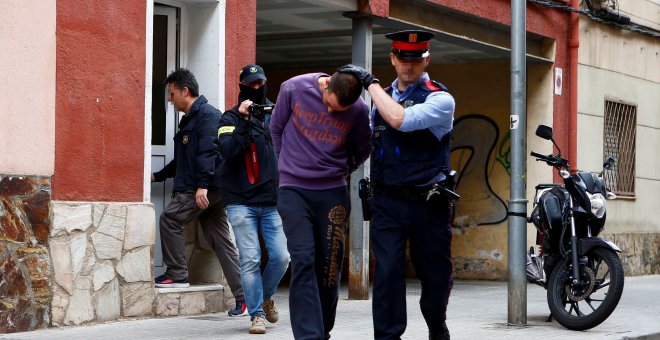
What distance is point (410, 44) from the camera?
7.02 metres

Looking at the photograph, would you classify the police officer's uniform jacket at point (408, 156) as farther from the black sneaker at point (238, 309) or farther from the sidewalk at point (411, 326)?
the black sneaker at point (238, 309)

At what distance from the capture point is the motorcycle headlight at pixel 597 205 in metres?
9.95

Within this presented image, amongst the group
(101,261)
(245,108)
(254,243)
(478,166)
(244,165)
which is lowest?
(101,261)

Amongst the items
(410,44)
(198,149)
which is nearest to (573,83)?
(198,149)

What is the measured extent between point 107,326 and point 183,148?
5.41 ft

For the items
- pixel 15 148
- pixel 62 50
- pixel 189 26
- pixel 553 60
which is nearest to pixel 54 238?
pixel 15 148

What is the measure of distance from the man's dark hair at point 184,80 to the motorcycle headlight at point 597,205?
3328 millimetres

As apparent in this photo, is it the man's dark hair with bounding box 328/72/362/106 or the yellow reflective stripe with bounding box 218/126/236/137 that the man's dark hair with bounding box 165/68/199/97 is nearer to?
the yellow reflective stripe with bounding box 218/126/236/137

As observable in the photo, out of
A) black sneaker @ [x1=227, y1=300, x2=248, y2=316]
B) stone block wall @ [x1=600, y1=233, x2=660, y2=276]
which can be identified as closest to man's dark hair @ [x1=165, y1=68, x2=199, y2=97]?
black sneaker @ [x1=227, y1=300, x2=248, y2=316]

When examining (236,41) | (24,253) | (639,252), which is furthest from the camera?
(639,252)

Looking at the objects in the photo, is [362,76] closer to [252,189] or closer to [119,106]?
[252,189]

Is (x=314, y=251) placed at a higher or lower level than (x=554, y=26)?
lower

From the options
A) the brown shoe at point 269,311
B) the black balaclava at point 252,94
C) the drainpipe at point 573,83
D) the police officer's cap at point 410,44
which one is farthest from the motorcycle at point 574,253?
the drainpipe at point 573,83

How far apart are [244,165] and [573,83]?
8.81 metres
